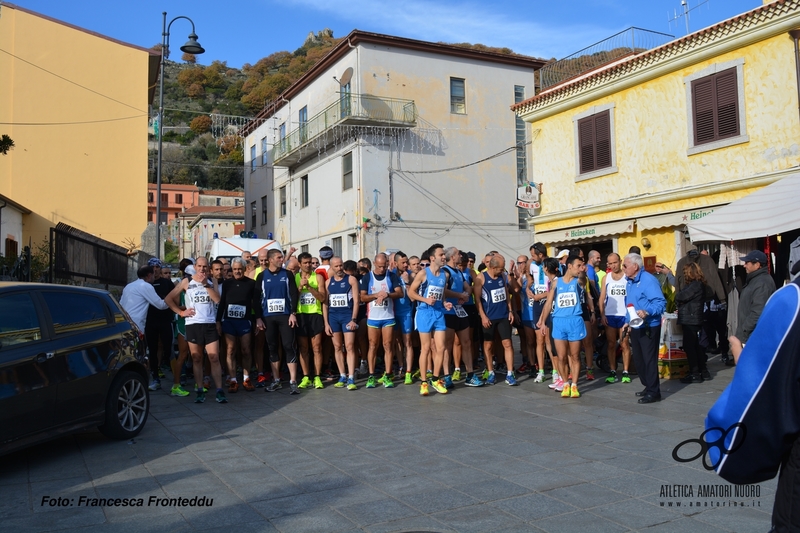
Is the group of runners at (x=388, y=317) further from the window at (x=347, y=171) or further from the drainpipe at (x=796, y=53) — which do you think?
the window at (x=347, y=171)

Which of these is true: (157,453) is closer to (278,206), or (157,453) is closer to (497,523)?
(497,523)

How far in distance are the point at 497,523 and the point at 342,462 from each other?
2.06 m

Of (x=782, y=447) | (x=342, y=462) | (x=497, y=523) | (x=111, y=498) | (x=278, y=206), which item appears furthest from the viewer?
(x=278, y=206)

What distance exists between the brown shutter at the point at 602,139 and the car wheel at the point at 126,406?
13.9m

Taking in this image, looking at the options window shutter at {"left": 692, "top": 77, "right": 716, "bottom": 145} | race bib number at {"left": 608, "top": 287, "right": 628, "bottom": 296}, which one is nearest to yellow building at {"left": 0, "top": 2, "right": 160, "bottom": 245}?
window shutter at {"left": 692, "top": 77, "right": 716, "bottom": 145}

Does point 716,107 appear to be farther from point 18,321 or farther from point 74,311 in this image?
point 18,321

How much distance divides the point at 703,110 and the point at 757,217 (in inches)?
212

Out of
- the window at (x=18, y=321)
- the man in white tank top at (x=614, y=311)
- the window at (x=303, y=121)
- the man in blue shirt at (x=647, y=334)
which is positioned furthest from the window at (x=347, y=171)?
the window at (x=18, y=321)

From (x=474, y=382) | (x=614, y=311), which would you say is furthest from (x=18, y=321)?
(x=614, y=311)

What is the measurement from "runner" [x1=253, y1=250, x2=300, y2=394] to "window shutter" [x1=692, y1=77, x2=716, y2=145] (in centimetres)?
1036

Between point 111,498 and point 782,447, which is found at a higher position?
point 782,447

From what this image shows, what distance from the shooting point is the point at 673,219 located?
16094mm

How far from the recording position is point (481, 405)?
918 centimetres

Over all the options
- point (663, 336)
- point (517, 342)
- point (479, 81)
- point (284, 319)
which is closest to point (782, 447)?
point (284, 319)
